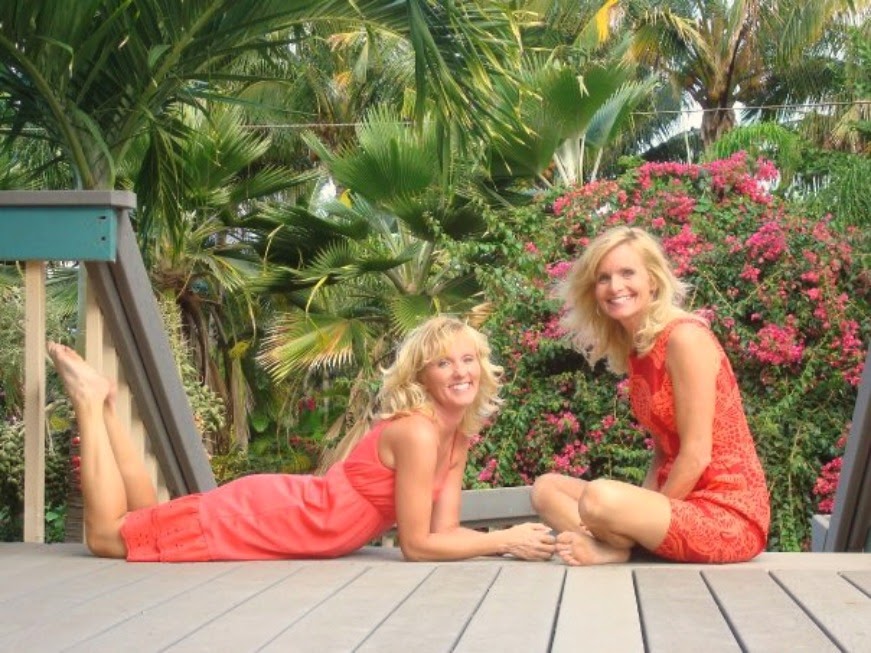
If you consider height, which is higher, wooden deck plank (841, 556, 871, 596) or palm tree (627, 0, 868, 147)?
palm tree (627, 0, 868, 147)

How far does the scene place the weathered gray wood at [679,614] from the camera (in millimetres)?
2486

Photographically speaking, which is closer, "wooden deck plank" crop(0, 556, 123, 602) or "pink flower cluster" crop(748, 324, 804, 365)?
"wooden deck plank" crop(0, 556, 123, 602)

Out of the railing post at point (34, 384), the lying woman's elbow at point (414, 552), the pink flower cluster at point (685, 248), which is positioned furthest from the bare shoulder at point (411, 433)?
the pink flower cluster at point (685, 248)

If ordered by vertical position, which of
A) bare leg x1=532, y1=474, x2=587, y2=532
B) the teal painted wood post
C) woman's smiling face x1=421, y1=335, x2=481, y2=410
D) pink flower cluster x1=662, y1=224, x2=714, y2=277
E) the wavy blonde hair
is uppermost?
pink flower cluster x1=662, y1=224, x2=714, y2=277

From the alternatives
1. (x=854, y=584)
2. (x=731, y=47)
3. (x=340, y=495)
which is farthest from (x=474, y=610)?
(x=731, y=47)

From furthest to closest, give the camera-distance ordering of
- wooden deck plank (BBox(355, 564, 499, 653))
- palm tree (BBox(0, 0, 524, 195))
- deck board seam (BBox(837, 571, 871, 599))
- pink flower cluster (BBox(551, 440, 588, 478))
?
1. pink flower cluster (BBox(551, 440, 588, 478))
2. palm tree (BBox(0, 0, 524, 195))
3. deck board seam (BBox(837, 571, 871, 599))
4. wooden deck plank (BBox(355, 564, 499, 653))

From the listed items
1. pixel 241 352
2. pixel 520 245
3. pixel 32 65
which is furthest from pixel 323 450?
pixel 32 65

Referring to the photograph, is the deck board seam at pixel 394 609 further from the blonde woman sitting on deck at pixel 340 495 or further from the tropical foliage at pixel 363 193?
the tropical foliage at pixel 363 193

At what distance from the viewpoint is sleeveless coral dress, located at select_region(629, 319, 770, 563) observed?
148 inches

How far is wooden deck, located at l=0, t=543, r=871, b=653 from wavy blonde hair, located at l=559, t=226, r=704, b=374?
67 centimetres

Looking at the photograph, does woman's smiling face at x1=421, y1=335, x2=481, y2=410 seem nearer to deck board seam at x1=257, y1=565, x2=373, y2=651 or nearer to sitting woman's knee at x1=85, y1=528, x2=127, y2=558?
deck board seam at x1=257, y1=565, x2=373, y2=651

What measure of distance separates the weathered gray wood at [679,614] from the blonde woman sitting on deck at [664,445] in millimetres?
192

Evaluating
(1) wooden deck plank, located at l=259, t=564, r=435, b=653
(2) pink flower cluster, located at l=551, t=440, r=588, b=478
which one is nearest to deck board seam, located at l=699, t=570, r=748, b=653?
(1) wooden deck plank, located at l=259, t=564, r=435, b=653

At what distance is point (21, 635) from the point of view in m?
2.57
